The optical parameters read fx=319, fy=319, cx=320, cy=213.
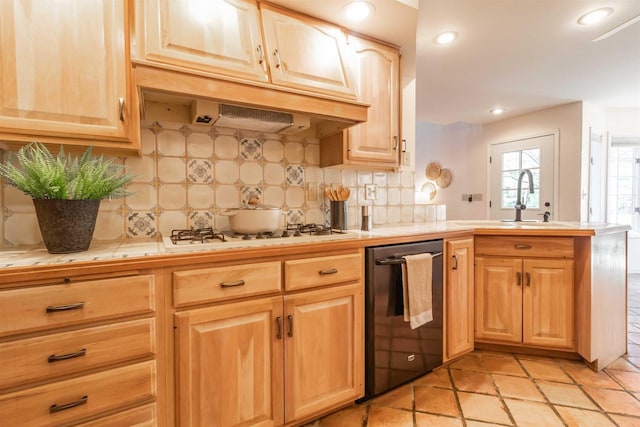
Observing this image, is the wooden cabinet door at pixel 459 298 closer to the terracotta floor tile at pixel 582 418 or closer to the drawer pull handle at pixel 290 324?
the terracotta floor tile at pixel 582 418

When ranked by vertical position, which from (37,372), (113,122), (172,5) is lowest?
(37,372)

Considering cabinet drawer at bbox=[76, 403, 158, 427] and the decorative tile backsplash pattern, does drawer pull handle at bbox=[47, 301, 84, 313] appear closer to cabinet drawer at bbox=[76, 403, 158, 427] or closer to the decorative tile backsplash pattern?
cabinet drawer at bbox=[76, 403, 158, 427]

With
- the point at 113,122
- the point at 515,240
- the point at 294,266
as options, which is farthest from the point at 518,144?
the point at 113,122

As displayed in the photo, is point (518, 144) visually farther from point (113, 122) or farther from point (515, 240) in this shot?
point (113, 122)

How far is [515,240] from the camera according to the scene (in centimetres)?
218

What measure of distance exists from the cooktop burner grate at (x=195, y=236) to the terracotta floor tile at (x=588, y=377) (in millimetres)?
2286

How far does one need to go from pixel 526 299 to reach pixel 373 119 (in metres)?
1.60

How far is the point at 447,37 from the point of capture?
2594mm

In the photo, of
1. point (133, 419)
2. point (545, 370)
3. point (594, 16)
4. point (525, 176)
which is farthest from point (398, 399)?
point (525, 176)

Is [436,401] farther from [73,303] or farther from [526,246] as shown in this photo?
A: [73,303]

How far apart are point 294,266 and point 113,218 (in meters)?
0.95

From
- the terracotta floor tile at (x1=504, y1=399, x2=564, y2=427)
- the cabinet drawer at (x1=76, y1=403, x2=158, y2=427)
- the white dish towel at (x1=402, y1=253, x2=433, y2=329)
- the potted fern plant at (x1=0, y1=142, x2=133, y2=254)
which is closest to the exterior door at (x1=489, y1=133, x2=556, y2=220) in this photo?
the terracotta floor tile at (x1=504, y1=399, x2=564, y2=427)

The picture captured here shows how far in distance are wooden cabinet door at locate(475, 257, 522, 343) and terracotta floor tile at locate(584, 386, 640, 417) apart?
1.48 feet

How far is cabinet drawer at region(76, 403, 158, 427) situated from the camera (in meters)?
1.07
